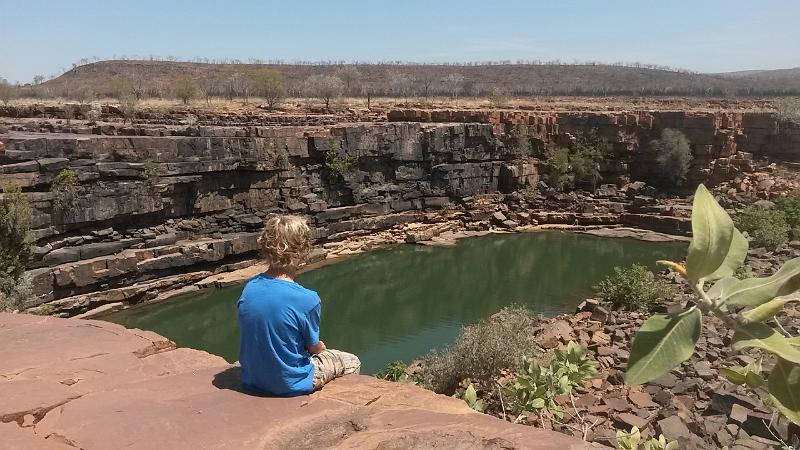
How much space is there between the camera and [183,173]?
15609 mm

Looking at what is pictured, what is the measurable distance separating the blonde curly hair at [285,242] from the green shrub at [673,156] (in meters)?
23.6

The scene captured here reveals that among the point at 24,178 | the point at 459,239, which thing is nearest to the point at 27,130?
the point at 24,178

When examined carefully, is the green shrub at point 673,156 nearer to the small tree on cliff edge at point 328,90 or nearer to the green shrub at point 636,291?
the green shrub at point 636,291

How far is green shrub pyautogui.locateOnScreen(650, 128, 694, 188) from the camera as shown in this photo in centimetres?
2345

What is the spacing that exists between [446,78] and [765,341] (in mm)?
67274

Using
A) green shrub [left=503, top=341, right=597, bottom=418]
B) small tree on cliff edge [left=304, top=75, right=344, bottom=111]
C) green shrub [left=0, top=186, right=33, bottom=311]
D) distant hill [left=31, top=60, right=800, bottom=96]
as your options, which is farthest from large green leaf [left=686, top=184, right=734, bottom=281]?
distant hill [left=31, top=60, right=800, bottom=96]

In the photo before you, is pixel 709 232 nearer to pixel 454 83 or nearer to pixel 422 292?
pixel 422 292

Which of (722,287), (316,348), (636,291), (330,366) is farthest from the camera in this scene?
(636,291)

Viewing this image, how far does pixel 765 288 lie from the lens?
1378 millimetres

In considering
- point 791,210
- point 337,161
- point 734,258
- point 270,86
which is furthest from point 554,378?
point 270,86

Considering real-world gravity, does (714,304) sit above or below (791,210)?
above

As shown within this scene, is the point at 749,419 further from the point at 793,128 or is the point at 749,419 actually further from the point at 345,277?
the point at 793,128

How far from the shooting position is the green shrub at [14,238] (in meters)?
12.0

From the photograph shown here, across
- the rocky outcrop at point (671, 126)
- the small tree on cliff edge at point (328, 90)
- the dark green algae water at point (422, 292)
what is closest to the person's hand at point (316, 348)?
the dark green algae water at point (422, 292)
